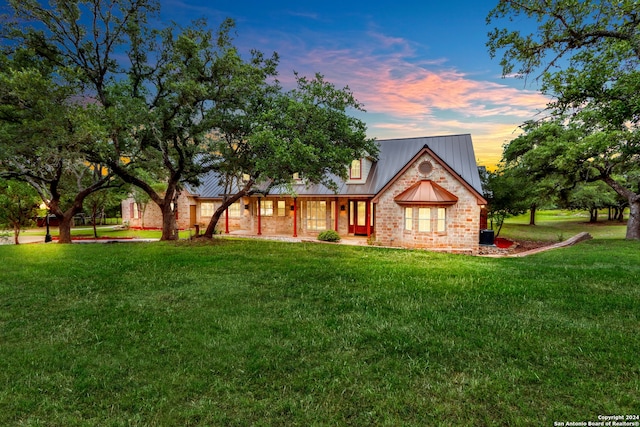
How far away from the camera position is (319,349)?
14.5 feet

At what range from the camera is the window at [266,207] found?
2484 cm

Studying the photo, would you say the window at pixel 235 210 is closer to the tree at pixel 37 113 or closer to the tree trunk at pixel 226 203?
the tree trunk at pixel 226 203

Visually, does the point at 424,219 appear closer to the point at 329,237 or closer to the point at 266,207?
the point at 329,237

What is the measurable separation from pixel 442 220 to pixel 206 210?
2023cm

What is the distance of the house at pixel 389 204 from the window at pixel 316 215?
2.9 inches

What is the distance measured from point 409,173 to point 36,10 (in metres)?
18.3

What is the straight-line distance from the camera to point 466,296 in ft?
21.9

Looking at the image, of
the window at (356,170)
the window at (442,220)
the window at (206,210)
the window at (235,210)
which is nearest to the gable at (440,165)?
the window at (442,220)

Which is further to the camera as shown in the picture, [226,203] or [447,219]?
[447,219]

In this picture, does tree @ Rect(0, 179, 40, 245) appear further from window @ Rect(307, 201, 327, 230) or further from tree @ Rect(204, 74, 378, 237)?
window @ Rect(307, 201, 327, 230)

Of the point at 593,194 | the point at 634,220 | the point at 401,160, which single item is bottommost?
the point at 634,220

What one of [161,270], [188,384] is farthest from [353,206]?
[188,384]

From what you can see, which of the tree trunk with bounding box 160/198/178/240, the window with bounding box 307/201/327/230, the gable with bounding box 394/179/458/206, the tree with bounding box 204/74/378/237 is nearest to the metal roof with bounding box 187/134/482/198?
the window with bounding box 307/201/327/230

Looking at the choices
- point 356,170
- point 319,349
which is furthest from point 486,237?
point 319,349
